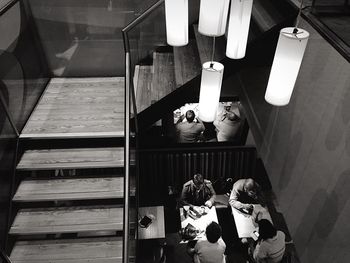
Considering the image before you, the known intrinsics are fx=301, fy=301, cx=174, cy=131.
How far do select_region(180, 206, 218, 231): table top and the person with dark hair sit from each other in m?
1.62

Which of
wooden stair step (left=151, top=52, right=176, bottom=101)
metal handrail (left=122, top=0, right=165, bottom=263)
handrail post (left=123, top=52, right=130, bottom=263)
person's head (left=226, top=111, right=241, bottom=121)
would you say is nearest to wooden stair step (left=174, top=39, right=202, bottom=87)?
wooden stair step (left=151, top=52, right=176, bottom=101)

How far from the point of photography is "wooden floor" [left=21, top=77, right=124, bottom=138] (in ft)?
12.1

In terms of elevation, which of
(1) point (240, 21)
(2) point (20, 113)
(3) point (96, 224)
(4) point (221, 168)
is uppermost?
(1) point (240, 21)

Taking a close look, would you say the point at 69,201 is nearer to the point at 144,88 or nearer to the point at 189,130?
the point at 144,88

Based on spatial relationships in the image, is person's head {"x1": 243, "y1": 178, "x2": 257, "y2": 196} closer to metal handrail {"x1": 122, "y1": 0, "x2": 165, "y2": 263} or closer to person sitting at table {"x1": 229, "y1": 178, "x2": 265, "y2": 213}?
person sitting at table {"x1": 229, "y1": 178, "x2": 265, "y2": 213}

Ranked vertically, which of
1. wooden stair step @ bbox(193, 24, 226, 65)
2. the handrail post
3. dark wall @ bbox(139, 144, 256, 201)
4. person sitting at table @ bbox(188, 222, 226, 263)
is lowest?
dark wall @ bbox(139, 144, 256, 201)

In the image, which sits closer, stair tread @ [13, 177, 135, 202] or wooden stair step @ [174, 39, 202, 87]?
stair tread @ [13, 177, 135, 202]

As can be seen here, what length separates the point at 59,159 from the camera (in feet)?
11.8

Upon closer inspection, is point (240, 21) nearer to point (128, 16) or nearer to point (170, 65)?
point (170, 65)

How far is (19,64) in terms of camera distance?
12.1ft

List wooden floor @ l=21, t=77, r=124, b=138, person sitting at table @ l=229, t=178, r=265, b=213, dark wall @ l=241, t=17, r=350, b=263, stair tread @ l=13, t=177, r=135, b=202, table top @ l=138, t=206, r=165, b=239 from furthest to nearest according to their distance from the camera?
person sitting at table @ l=229, t=178, r=265, b=213 → table top @ l=138, t=206, r=165, b=239 → wooden floor @ l=21, t=77, r=124, b=138 → stair tread @ l=13, t=177, r=135, b=202 → dark wall @ l=241, t=17, r=350, b=263

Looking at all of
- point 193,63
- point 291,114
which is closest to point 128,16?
point 193,63

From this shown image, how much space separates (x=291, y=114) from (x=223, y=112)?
7.86 feet

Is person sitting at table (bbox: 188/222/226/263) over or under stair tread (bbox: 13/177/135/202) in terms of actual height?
under
